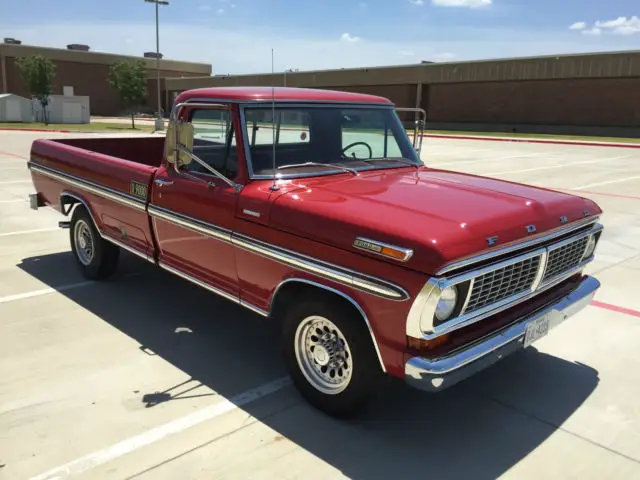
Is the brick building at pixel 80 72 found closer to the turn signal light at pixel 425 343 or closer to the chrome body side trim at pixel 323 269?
the chrome body side trim at pixel 323 269

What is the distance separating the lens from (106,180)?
17.1 ft

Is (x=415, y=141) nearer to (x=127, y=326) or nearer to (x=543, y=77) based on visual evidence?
(x=127, y=326)

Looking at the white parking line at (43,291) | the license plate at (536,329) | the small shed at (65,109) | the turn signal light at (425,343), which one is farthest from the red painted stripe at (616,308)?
the small shed at (65,109)

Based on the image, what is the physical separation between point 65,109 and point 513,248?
45134 mm

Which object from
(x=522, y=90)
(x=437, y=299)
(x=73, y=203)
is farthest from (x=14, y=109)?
(x=437, y=299)

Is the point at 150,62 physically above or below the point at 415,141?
above

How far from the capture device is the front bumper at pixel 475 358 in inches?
112

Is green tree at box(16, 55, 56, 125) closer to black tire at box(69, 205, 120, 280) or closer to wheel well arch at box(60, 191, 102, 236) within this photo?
wheel well arch at box(60, 191, 102, 236)

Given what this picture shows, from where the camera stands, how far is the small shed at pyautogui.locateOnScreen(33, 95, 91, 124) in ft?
139

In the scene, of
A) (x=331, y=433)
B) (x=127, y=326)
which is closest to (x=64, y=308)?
(x=127, y=326)

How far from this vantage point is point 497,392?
3.85m

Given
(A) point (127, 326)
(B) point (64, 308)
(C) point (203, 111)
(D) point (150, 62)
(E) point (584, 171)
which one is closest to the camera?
(C) point (203, 111)

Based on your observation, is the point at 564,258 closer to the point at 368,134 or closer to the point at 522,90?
the point at 368,134

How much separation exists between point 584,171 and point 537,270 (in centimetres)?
1460
